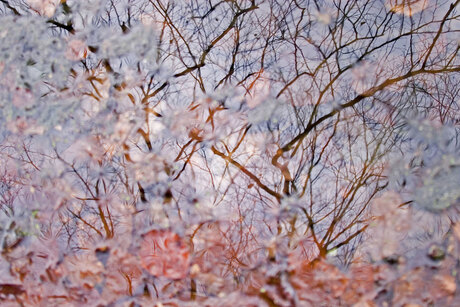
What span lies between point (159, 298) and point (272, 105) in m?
0.91

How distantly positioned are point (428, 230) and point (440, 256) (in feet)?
0.32

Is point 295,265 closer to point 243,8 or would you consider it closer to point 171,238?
point 171,238

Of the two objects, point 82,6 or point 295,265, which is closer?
point 295,265

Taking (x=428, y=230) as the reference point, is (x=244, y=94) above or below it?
above

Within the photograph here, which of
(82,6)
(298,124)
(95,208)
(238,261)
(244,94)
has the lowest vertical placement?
(238,261)

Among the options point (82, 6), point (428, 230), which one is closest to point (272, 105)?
point (428, 230)

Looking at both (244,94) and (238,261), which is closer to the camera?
(238,261)

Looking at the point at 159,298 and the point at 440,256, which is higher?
the point at 440,256

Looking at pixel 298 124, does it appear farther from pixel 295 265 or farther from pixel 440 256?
pixel 440 256

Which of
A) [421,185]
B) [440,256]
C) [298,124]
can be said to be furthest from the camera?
[298,124]

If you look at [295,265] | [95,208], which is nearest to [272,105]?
[295,265]

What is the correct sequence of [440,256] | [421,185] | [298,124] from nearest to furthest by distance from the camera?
[440,256] → [421,185] → [298,124]

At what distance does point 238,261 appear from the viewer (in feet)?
3.82

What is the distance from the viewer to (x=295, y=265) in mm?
1142
